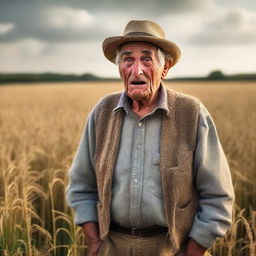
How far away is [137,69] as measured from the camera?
6.16 ft

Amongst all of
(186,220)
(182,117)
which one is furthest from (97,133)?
(186,220)

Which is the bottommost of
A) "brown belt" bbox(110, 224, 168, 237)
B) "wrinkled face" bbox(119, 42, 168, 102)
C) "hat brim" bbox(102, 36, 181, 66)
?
"brown belt" bbox(110, 224, 168, 237)

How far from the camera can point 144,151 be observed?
1.88 meters

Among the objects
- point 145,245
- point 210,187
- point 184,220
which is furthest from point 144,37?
point 145,245

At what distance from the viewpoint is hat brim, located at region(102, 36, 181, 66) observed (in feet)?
6.21

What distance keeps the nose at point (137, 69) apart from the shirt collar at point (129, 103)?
16cm

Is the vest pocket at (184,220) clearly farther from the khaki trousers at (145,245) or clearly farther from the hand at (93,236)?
the hand at (93,236)

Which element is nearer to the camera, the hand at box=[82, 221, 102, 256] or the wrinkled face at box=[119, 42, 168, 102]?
the wrinkled face at box=[119, 42, 168, 102]

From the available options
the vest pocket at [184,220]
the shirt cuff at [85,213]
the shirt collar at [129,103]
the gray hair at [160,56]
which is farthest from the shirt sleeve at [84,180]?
the vest pocket at [184,220]

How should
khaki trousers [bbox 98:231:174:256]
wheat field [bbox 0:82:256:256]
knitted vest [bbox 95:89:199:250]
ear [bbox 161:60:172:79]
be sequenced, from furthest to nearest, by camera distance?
wheat field [bbox 0:82:256:256], ear [bbox 161:60:172:79], khaki trousers [bbox 98:231:174:256], knitted vest [bbox 95:89:199:250]

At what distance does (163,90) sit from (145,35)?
26cm

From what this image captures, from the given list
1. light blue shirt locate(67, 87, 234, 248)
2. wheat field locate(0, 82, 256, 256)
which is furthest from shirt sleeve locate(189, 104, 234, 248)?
wheat field locate(0, 82, 256, 256)

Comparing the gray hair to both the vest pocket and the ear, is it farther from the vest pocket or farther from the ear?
the vest pocket

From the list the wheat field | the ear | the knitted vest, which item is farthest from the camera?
the wheat field
